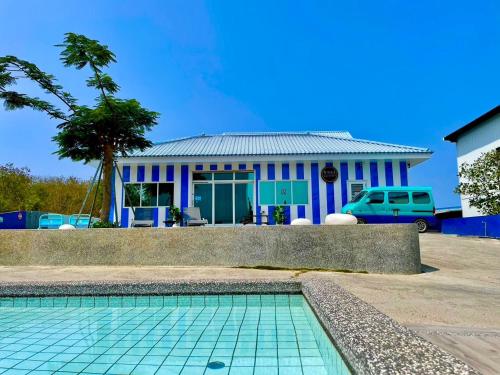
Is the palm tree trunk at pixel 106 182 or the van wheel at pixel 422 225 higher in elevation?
the palm tree trunk at pixel 106 182

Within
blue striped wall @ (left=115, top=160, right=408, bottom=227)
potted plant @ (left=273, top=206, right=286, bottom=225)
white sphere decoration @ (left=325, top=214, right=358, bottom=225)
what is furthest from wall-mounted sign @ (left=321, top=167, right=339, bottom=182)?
white sphere decoration @ (left=325, top=214, right=358, bottom=225)

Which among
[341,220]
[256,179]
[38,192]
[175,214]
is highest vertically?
[38,192]

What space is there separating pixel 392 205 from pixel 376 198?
71 cm

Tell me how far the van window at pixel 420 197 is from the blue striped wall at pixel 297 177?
1929 millimetres

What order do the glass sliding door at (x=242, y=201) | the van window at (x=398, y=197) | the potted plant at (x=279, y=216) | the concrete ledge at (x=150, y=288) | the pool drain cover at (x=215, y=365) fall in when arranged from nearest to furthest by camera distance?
the pool drain cover at (x=215, y=365), the concrete ledge at (x=150, y=288), the van window at (x=398, y=197), the potted plant at (x=279, y=216), the glass sliding door at (x=242, y=201)

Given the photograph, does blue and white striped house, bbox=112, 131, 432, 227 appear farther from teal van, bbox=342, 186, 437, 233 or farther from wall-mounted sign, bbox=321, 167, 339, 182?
teal van, bbox=342, 186, 437, 233

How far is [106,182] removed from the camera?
9.97 metres

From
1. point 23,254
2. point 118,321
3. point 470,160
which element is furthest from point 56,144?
point 470,160

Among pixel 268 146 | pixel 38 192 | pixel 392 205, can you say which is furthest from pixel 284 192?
pixel 38 192

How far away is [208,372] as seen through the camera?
262 cm

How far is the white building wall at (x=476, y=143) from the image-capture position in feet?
50.5

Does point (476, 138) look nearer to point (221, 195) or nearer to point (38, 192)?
point (221, 195)

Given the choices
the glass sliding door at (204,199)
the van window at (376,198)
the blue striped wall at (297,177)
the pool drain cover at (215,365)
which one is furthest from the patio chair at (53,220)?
the pool drain cover at (215,365)

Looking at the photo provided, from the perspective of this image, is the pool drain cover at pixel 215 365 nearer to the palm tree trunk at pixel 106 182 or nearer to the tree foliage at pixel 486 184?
the palm tree trunk at pixel 106 182
